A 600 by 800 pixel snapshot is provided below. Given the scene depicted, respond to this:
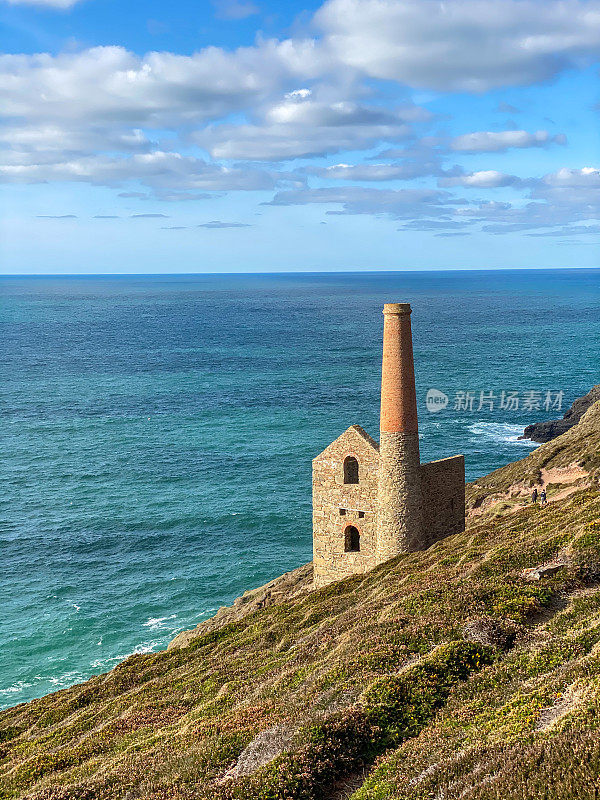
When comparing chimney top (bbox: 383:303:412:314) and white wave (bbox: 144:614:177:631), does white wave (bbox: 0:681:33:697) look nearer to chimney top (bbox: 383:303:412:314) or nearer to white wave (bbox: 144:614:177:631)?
white wave (bbox: 144:614:177:631)

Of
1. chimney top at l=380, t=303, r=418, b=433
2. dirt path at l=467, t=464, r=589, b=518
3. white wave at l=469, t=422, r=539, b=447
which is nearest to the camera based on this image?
chimney top at l=380, t=303, r=418, b=433

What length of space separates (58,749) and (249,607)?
58.2 ft

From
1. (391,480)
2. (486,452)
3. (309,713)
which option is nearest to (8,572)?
(391,480)

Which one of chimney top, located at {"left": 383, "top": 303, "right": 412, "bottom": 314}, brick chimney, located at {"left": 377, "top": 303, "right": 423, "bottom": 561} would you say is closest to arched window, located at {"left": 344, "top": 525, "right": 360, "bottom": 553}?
brick chimney, located at {"left": 377, "top": 303, "right": 423, "bottom": 561}

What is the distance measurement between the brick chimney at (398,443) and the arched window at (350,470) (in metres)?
2.03

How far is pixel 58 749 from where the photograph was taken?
73.6ft

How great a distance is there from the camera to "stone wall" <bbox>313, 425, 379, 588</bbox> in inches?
1420

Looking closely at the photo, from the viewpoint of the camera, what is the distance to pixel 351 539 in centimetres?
3775

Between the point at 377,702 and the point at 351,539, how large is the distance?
2135 cm

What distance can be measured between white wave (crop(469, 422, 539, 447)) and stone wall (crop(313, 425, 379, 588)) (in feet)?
160

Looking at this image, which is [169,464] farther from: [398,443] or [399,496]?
[398,443]

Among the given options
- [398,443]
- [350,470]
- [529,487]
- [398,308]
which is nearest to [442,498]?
[398,443]

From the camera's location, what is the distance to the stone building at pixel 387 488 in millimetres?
34406

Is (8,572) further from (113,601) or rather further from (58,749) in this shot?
(58,749)
